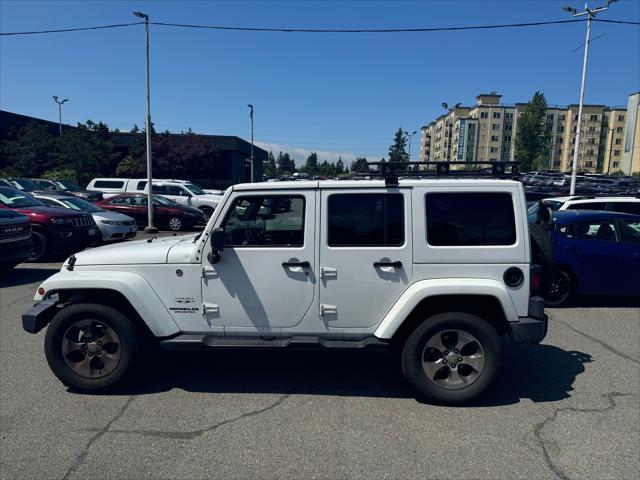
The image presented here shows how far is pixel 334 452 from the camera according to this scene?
317 centimetres

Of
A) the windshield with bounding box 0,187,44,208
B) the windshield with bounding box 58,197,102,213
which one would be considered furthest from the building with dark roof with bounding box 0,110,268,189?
the windshield with bounding box 0,187,44,208

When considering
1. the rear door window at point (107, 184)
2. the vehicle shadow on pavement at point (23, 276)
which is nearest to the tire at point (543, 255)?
the vehicle shadow on pavement at point (23, 276)

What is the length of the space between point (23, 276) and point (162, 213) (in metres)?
9.25

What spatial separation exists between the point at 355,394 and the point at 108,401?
2.14 meters

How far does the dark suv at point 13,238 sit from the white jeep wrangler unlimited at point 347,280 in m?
5.29

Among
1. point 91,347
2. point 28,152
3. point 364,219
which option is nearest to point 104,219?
point 91,347

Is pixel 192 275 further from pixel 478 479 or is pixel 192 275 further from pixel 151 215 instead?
pixel 151 215

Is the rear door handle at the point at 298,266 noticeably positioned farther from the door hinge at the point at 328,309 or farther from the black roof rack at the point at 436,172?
the black roof rack at the point at 436,172

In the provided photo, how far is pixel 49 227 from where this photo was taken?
1002 cm

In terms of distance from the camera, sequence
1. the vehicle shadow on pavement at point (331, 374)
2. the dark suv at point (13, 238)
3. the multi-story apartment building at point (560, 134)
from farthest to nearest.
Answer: the multi-story apartment building at point (560, 134) < the dark suv at point (13, 238) < the vehicle shadow on pavement at point (331, 374)

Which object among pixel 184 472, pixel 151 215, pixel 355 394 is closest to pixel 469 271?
pixel 355 394

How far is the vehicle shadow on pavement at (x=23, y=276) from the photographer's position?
27.8ft

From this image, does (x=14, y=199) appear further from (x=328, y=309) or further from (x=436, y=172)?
(x=436, y=172)

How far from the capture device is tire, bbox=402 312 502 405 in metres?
3.78
